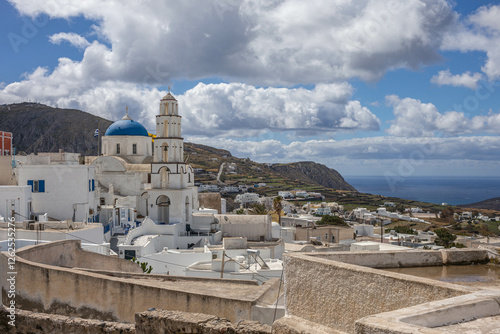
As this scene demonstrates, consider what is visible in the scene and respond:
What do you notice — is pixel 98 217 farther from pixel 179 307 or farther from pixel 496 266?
pixel 496 266

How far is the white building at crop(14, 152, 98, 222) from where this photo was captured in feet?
74.1

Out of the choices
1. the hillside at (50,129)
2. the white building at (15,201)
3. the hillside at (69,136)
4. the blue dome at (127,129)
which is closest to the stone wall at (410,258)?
the white building at (15,201)

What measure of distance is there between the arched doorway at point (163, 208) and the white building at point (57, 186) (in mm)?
7451

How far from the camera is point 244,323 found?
19.2 ft

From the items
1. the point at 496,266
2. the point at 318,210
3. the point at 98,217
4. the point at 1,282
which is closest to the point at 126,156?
the point at 98,217

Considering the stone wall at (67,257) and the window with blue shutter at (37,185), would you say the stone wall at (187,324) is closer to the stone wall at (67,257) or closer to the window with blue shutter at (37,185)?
the stone wall at (67,257)

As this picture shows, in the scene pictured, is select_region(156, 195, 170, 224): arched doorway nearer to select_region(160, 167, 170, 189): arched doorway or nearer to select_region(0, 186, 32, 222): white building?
select_region(160, 167, 170, 189): arched doorway

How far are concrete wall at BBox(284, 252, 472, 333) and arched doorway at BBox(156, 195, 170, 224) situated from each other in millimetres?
25695

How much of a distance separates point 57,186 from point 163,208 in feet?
29.1

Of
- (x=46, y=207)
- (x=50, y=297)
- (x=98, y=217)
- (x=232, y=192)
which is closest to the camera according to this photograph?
(x=50, y=297)

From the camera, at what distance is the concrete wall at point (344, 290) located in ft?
14.1

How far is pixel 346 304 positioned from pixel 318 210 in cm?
7245

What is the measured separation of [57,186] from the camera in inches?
899

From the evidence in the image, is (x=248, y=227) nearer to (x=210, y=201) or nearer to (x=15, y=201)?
(x=210, y=201)
